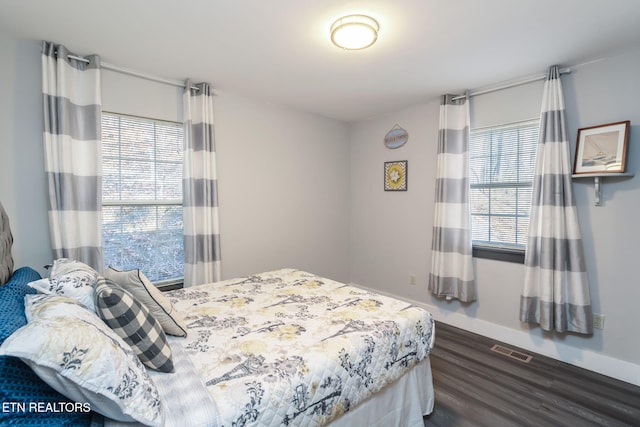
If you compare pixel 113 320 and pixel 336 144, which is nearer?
pixel 113 320

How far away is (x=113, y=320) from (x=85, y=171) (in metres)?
1.78

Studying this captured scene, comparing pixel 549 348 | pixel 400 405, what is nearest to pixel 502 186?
pixel 549 348

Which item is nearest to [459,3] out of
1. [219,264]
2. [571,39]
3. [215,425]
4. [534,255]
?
[571,39]

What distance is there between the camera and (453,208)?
316 centimetres

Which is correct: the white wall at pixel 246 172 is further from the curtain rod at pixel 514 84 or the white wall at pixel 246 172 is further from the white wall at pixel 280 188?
the curtain rod at pixel 514 84

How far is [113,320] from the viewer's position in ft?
3.82

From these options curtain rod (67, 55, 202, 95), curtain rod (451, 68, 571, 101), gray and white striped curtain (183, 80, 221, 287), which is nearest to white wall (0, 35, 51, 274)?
curtain rod (67, 55, 202, 95)

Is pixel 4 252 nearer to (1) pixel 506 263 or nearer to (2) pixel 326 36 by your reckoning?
(2) pixel 326 36

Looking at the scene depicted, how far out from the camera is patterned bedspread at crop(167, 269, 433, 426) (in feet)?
3.88

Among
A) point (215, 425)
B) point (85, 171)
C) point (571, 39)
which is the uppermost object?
point (571, 39)

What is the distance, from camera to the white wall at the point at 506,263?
2275 mm

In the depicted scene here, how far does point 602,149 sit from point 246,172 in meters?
3.25

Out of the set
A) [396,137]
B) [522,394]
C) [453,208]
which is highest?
[396,137]

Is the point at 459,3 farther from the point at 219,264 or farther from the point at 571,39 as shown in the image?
the point at 219,264
